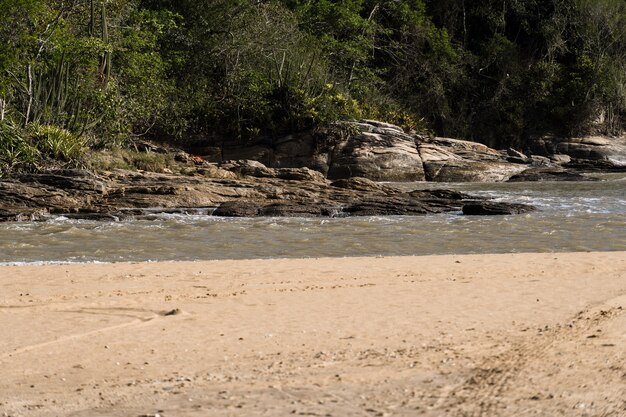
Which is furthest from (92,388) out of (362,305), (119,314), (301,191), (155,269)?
(301,191)

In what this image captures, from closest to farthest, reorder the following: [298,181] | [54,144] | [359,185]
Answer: [54,144] → [359,185] → [298,181]

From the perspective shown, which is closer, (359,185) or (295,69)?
(359,185)

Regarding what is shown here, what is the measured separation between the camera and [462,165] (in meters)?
24.1

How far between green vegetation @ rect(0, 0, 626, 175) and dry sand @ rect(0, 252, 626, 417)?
33.7ft

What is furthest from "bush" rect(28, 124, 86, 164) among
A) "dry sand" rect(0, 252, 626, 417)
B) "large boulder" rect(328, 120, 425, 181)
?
"dry sand" rect(0, 252, 626, 417)

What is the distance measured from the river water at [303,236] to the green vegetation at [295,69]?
4526 mm

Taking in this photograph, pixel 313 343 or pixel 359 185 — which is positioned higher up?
pixel 313 343

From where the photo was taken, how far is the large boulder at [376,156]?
2395cm

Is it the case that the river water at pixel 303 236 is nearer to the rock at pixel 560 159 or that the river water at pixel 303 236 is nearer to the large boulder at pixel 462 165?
the large boulder at pixel 462 165

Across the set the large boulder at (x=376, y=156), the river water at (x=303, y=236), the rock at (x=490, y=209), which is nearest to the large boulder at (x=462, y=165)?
the large boulder at (x=376, y=156)

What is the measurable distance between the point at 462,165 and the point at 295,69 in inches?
233

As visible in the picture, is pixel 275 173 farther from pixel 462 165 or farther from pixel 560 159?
pixel 560 159

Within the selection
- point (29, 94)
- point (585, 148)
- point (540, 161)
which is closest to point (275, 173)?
point (29, 94)

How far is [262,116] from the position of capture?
83.2 feet
